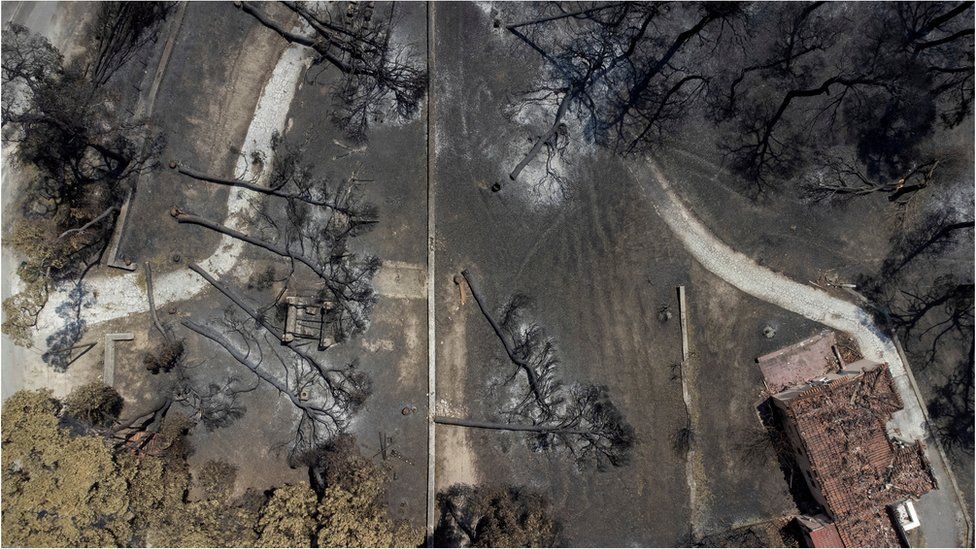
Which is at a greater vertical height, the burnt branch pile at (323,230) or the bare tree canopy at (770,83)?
the bare tree canopy at (770,83)

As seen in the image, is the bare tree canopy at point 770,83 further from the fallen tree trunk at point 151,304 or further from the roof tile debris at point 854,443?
the fallen tree trunk at point 151,304

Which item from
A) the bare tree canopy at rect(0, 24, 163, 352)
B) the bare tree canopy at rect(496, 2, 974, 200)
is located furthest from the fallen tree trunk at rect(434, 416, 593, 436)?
the bare tree canopy at rect(0, 24, 163, 352)

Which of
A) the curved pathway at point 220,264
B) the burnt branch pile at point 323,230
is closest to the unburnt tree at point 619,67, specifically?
the burnt branch pile at point 323,230

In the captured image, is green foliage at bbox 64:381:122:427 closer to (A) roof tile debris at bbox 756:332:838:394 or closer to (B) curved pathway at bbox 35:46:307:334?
(B) curved pathway at bbox 35:46:307:334

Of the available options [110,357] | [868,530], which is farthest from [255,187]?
[868,530]

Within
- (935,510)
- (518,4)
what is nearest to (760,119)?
(518,4)

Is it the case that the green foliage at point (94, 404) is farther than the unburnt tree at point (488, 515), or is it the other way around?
the unburnt tree at point (488, 515)
